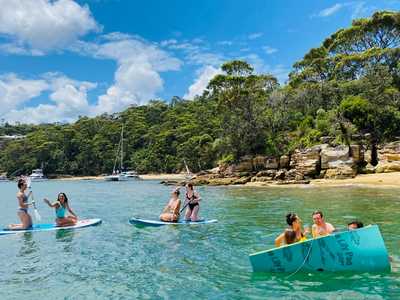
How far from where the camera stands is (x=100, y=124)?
11606 cm

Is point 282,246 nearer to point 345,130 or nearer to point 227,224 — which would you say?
point 227,224

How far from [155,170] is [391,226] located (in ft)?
264

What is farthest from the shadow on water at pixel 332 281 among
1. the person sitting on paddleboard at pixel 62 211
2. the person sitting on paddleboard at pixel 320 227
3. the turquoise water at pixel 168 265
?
the person sitting on paddleboard at pixel 62 211

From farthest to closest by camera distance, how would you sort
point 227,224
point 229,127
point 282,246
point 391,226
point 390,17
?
point 390,17 < point 229,127 < point 227,224 < point 391,226 < point 282,246

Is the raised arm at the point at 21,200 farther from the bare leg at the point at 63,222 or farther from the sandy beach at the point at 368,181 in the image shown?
the sandy beach at the point at 368,181

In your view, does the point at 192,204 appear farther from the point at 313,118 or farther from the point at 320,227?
the point at 313,118

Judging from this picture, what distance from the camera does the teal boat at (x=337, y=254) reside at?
8656mm

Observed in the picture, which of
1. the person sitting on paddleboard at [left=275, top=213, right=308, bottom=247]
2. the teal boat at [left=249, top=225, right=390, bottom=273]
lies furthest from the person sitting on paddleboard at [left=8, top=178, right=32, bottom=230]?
the person sitting on paddleboard at [left=275, top=213, right=308, bottom=247]

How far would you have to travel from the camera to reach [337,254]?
878 centimetres

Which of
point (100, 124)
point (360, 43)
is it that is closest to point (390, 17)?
point (360, 43)

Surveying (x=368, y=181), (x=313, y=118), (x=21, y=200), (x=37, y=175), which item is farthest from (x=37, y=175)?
(x=21, y=200)

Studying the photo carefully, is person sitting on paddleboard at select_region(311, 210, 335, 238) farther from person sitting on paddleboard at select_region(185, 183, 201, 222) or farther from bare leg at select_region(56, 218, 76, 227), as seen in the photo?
bare leg at select_region(56, 218, 76, 227)

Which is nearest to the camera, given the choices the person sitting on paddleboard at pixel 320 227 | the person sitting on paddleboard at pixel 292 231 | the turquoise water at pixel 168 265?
the turquoise water at pixel 168 265

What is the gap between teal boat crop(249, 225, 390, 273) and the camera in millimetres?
8656
